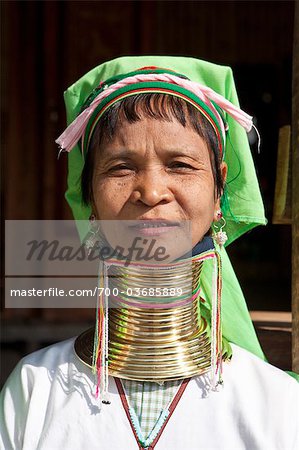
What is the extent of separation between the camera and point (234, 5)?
608 centimetres

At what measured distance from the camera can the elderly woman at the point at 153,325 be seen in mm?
1597

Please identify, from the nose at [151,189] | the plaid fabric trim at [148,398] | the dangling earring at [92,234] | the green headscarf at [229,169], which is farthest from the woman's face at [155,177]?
the plaid fabric trim at [148,398]

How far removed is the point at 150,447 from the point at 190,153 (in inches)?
32.8

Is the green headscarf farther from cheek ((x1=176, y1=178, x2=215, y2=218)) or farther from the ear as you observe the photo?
cheek ((x1=176, y1=178, x2=215, y2=218))

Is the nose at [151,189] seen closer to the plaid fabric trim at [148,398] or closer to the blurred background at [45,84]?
the plaid fabric trim at [148,398]

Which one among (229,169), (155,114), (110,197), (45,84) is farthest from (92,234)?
(45,84)

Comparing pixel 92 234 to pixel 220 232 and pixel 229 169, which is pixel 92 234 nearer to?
pixel 220 232

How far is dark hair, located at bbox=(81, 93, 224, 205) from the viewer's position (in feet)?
5.31

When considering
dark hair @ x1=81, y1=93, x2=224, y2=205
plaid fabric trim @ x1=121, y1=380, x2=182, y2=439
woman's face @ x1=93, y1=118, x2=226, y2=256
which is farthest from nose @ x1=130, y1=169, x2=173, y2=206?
plaid fabric trim @ x1=121, y1=380, x2=182, y2=439

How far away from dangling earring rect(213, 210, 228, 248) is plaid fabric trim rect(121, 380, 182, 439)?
44cm

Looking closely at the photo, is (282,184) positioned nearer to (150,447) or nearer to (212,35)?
(150,447)

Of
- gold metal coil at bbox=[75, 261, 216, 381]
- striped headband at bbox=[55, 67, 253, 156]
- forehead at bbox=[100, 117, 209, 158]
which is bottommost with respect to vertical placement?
gold metal coil at bbox=[75, 261, 216, 381]

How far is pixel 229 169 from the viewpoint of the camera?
1.97 m

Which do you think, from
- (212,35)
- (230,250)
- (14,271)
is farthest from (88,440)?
(230,250)
